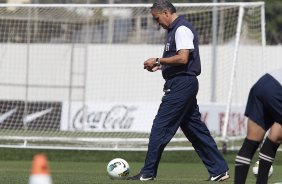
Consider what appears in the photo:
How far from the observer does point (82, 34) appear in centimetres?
2350

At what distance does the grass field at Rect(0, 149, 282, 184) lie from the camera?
12099 millimetres

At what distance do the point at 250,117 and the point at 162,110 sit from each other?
254 cm

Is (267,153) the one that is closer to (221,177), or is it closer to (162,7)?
(221,177)

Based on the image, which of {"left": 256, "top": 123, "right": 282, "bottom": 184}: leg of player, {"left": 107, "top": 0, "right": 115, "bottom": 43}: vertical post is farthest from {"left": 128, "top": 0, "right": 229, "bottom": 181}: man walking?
{"left": 107, "top": 0, "right": 115, "bottom": 43}: vertical post

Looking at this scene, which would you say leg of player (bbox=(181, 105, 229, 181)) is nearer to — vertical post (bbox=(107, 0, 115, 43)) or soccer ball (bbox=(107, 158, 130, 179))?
soccer ball (bbox=(107, 158, 130, 179))

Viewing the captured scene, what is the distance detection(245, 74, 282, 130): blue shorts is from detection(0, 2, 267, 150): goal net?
28.3 feet

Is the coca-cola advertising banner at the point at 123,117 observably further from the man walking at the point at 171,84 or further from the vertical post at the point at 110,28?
the man walking at the point at 171,84

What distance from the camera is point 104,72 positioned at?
23594 millimetres

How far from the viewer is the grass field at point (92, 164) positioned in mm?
12099

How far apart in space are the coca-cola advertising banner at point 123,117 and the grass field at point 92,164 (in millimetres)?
2245

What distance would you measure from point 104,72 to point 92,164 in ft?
26.0

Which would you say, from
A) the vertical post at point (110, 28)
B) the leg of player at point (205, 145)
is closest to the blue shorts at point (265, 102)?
the leg of player at point (205, 145)

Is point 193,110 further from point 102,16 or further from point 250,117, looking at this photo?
point 102,16

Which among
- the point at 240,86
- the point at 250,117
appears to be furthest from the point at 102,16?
the point at 250,117
